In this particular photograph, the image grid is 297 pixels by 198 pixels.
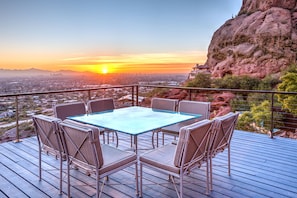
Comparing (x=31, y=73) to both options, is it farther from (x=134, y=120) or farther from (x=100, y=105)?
(x=134, y=120)

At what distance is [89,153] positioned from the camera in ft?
6.66

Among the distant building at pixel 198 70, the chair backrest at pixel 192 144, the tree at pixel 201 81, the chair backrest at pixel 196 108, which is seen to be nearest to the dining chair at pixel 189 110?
the chair backrest at pixel 196 108

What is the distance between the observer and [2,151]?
377 centimetres

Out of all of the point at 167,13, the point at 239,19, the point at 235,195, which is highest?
the point at 239,19

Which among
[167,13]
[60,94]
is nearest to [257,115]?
A: [167,13]

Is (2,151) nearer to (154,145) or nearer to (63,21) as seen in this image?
(154,145)

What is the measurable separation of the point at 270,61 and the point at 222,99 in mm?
5672

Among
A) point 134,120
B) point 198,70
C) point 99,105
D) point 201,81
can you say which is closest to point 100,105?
point 99,105

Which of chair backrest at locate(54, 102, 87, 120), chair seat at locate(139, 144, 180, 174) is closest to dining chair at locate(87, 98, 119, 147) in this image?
chair backrest at locate(54, 102, 87, 120)

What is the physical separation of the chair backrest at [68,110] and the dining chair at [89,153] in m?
1.14

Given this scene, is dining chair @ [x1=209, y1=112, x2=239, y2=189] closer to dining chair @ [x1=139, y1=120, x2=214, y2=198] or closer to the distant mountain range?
dining chair @ [x1=139, y1=120, x2=214, y2=198]

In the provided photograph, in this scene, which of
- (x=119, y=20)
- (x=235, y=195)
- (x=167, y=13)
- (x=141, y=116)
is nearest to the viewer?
(x=235, y=195)

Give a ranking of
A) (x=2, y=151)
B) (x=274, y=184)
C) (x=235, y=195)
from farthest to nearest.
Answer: (x=2, y=151) → (x=274, y=184) → (x=235, y=195)

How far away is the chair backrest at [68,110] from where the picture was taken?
3.30 metres
